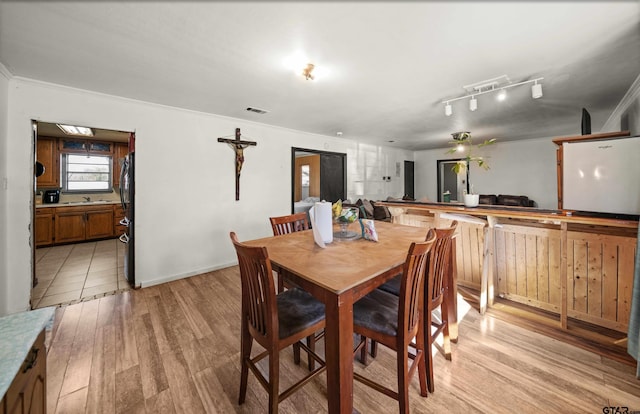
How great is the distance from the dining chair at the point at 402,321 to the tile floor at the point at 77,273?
9.87 ft

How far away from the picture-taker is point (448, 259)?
1797 mm

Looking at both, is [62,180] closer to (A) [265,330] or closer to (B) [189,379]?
(B) [189,379]

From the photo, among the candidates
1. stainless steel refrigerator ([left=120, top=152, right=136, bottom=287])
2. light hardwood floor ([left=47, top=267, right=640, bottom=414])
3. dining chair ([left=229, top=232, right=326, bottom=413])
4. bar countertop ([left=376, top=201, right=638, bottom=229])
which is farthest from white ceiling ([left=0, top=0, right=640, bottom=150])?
light hardwood floor ([left=47, top=267, right=640, bottom=414])

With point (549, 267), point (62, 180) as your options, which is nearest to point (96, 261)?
point (62, 180)

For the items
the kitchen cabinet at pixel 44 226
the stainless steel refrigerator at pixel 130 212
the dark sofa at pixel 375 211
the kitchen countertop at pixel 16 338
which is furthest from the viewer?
the dark sofa at pixel 375 211

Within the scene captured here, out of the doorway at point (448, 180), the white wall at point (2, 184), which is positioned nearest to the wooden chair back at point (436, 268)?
the white wall at point (2, 184)

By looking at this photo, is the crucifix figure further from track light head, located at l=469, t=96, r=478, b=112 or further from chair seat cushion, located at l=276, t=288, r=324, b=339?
track light head, located at l=469, t=96, r=478, b=112

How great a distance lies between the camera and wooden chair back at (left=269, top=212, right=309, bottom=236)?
2084 mm

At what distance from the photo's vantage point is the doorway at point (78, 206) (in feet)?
11.6

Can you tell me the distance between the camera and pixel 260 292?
3.76ft

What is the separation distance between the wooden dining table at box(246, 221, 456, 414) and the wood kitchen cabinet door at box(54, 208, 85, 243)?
5.27m

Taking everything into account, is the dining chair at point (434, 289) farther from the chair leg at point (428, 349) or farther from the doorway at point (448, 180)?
the doorway at point (448, 180)

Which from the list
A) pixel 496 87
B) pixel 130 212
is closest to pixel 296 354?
pixel 130 212

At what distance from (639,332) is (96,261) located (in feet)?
19.5
